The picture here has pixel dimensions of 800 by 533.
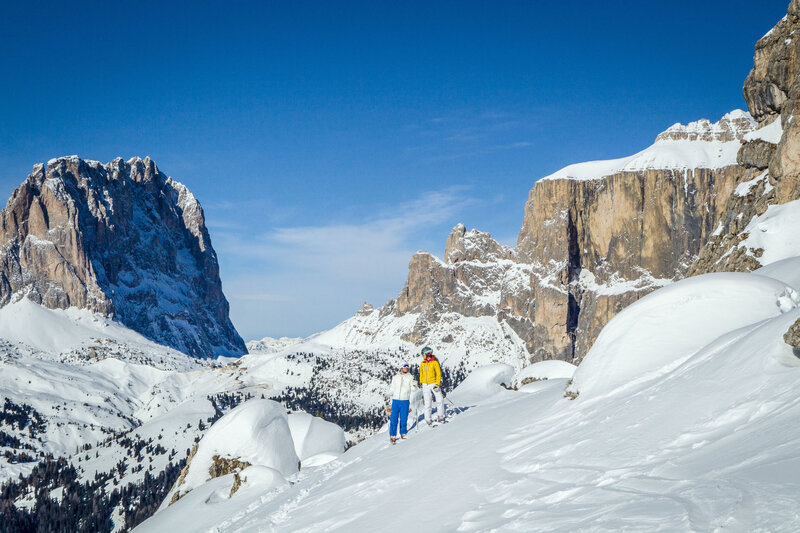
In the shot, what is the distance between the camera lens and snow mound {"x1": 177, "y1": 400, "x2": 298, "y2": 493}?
2767cm

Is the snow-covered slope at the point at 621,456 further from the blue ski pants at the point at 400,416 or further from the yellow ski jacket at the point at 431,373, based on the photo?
the yellow ski jacket at the point at 431,373

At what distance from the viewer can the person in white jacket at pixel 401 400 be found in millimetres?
16719

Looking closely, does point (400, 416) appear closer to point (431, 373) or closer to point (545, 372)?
point (431, 373)

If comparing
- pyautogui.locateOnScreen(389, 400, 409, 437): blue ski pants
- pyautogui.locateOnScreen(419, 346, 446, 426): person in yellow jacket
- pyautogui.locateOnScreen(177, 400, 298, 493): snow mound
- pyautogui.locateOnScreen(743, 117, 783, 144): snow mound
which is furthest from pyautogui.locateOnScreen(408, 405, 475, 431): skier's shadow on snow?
pyautogui.locateOnScreen(743, 117, 783, 144): snow mound

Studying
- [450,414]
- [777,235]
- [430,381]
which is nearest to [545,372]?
[450,414]

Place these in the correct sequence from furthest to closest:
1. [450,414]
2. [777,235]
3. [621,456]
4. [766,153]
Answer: [766,153] < [777,235] < [450,414] < [621,456]

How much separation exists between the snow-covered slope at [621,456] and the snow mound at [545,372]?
40.2ft

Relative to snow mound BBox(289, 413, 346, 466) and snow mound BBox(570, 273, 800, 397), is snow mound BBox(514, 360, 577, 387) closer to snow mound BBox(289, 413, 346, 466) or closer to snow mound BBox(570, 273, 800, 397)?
snow mound BBox(289, 413, 346, 466)

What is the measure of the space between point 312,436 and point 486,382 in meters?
12.0

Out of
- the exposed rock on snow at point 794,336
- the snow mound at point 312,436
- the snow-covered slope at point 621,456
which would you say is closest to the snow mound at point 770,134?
the snow-covered slope at point 621,456

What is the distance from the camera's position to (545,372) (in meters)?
28.5

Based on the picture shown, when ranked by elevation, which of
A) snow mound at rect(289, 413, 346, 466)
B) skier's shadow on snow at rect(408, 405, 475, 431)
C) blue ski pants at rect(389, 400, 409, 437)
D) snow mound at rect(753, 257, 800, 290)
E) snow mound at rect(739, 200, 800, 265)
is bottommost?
snow mound at rect(289, 413, 346, 466)

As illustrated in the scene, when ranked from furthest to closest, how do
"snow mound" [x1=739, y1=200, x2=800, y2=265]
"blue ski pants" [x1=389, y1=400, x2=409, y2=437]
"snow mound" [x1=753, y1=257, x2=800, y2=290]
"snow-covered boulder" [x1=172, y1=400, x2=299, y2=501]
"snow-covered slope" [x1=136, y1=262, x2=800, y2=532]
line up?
"snow mound" [x1=739, y1=200, x2=800, y2=265] → "snow-covered boulder" [x1=172, y1=400, x2=299, y2=501] → "snow mound" [x1=753, y1=257, x2=800, y2=290] → "blue ski pants" [x1=389, y1=400, x2=409, y2=437] → "snow-covered slope" [x1=136, y1=262, x2=800, y2=532]

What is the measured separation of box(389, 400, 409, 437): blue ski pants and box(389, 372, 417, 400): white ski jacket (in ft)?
0.60
